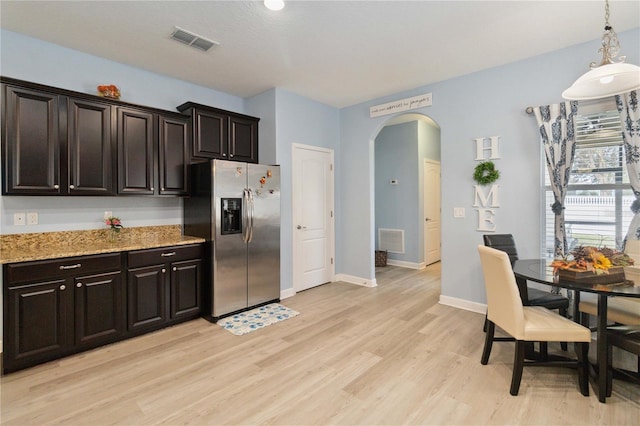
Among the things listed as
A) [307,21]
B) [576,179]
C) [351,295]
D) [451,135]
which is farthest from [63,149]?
[576,179]

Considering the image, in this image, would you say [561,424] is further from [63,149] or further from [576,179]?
[63,149]

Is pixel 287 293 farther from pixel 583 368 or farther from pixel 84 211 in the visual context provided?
pixel 583 368

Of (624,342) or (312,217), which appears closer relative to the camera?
(624,342)

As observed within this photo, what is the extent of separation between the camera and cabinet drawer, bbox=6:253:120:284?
2439mm

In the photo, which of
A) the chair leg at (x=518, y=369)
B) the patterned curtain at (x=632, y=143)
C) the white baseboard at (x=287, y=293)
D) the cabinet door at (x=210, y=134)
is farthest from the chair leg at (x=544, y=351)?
the cabinet door at (x=210, y=134)

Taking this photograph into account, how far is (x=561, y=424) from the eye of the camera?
186 cm

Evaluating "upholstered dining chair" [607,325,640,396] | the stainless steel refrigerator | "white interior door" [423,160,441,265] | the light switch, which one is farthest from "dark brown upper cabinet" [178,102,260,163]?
"upholstered dining chair" [607,325,640,396]

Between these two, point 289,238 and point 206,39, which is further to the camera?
point 289,238

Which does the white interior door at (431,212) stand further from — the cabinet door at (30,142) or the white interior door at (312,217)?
the cabinet door at (30,142)

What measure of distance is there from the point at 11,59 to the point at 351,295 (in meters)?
4.45

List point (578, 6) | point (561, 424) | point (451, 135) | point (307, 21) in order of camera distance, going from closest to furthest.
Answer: point (561, 424)
point (578, 6)
point (307, 21)
point (451, 135)

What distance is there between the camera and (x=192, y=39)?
3010 mm

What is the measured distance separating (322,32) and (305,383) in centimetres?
298

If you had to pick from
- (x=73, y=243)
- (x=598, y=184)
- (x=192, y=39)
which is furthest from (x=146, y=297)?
(x=598, y=184)
